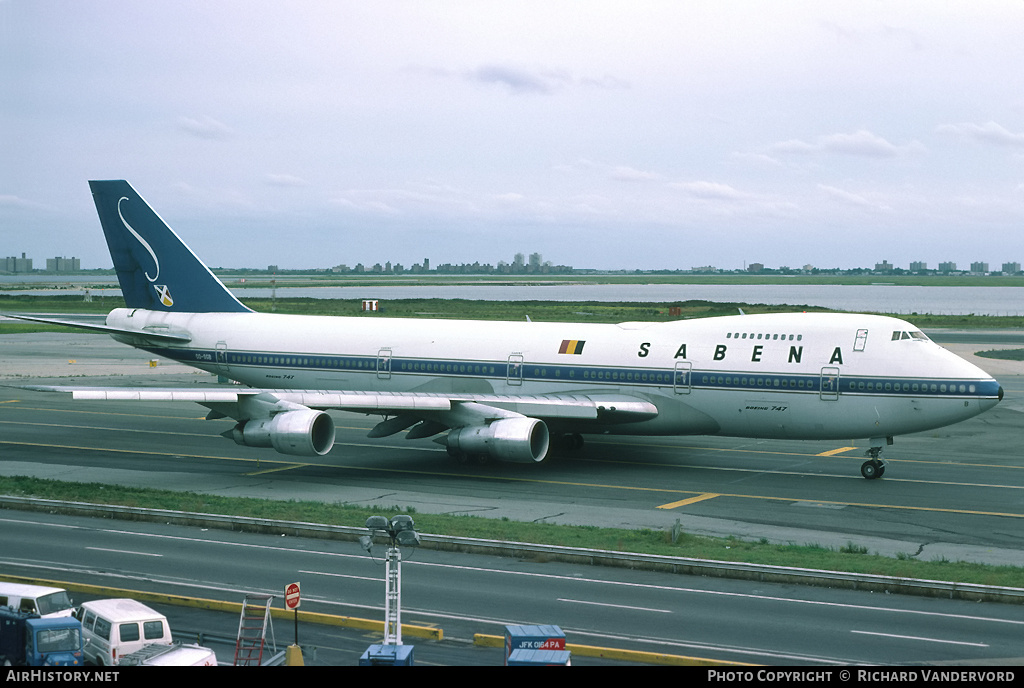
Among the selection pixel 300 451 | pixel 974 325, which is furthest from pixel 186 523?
pixel 974 325

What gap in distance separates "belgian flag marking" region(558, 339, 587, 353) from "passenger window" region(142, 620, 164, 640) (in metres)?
23.9

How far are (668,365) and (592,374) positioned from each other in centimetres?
291

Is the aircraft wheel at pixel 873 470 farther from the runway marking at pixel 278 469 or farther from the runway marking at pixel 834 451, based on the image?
the runway marking at pixel 278 469

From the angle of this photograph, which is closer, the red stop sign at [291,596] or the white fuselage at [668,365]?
the red stop sign at [291,596]

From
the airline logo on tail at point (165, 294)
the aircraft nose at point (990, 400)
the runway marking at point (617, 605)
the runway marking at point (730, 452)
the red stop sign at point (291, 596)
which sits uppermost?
the airline logo on tail at point (165, 294)

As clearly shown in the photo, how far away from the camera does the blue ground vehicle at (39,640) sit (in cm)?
1748

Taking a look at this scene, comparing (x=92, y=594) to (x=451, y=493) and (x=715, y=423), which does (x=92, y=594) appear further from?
(x=715, y=423)

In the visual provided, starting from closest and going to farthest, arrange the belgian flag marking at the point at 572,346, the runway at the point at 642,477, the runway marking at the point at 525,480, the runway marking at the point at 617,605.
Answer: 1. the runway marking at the point at 617,605
2. the runway at the point at 642,477
3. the runway marking at the point at 525,480
4. the belgian flag marking at the point at 572,346

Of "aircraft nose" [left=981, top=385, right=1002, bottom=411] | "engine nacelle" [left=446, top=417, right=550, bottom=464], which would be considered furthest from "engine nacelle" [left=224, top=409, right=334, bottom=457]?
"aircraft nose" [left=981, top=385, right=1002, bottom=411]

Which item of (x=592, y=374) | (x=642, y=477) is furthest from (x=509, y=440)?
(x=592, y=374)

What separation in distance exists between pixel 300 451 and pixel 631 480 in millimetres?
11270

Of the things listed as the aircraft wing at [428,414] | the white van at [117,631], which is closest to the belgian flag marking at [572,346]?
the aircraft wing at [428,414]

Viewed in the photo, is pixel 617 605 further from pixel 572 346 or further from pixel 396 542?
pixel 572 346

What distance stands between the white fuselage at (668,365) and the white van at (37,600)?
2214cm
